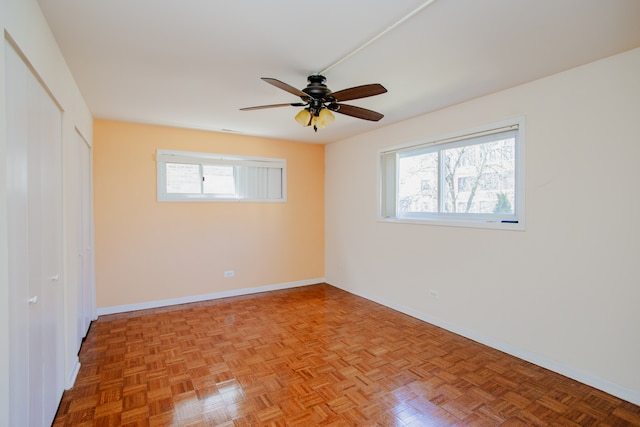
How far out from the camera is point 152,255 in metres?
4.14

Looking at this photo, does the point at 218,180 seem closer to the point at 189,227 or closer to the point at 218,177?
the point at 218,177

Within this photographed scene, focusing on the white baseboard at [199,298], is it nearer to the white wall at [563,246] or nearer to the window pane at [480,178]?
the white wall at [563,246]

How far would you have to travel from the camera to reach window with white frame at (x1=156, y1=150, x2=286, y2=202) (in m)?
4.24

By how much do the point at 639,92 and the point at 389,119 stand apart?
7.15ft

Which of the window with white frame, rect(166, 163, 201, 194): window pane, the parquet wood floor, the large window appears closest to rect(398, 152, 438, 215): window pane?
the large window

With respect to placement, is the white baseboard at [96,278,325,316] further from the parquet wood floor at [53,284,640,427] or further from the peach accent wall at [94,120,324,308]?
the parquet wood floor at [53,284,640,427]

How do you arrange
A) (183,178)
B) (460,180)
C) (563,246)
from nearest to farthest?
1. (563,246)
2. (460,180)
3. (183,178)

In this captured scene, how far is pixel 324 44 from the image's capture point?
2.04 m

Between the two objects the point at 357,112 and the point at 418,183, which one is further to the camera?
the point at 418,183

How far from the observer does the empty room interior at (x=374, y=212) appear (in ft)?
5.68

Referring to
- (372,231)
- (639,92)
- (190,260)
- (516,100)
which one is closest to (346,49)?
(516,100)

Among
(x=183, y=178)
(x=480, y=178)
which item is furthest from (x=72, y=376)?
(x=480, y=178)

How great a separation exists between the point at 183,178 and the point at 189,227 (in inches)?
27.0

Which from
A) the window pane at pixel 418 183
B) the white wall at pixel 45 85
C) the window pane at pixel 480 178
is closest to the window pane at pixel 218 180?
the white wall at pixel 45 85
